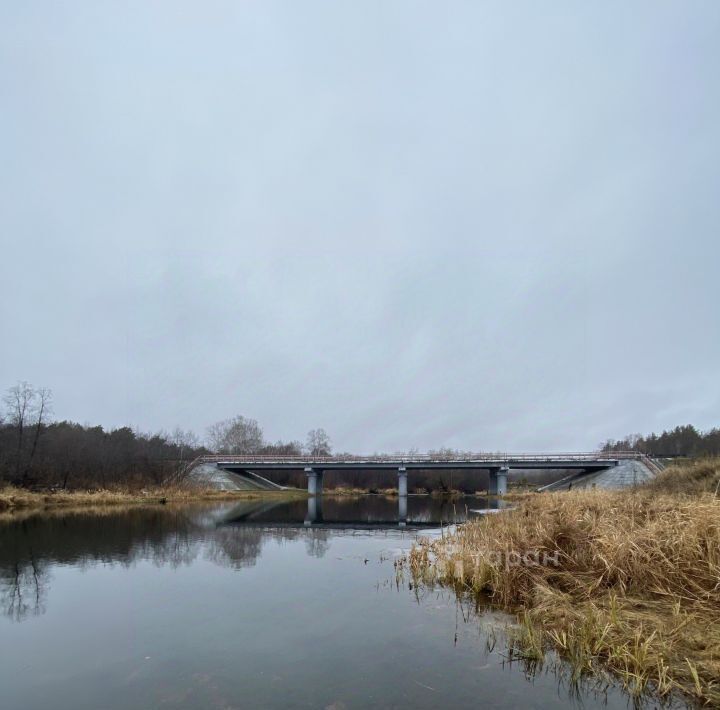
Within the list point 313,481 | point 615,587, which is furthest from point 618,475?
point 615,587

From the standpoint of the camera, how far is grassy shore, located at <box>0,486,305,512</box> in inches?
1582

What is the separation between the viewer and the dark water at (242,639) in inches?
305

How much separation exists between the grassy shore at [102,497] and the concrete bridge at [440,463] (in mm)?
16588

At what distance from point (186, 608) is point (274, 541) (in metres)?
13.9

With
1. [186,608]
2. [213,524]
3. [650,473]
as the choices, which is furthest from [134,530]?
[650,473]

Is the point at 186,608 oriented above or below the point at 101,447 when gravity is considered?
below

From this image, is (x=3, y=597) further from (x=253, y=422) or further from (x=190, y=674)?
(x=253, y=422)

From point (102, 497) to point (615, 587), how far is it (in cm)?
4719

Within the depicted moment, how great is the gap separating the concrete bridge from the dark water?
57.5 meters

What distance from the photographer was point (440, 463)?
75.4 meters

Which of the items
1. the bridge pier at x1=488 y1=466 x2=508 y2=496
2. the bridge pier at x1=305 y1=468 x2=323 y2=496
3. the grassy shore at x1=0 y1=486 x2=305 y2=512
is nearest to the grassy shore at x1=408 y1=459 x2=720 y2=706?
the grassy shore at x1=0 y1=486 x2=305 y2=512

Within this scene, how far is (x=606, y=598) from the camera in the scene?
409 inches

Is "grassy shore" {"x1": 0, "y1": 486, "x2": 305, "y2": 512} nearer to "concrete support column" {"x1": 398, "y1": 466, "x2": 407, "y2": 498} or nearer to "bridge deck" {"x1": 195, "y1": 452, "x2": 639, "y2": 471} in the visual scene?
"bridge deck" {"x1": 195, "y1": 452, "x2": 639, "y2": 471}

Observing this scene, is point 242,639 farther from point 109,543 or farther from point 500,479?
point 500,479
